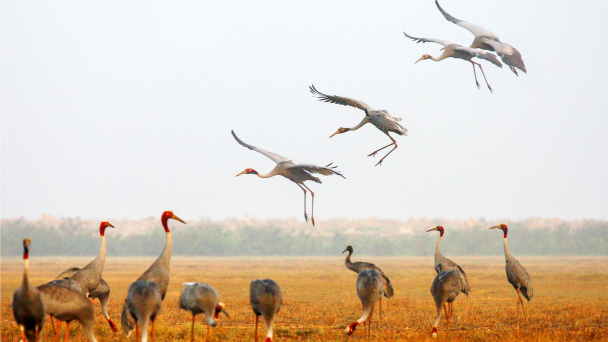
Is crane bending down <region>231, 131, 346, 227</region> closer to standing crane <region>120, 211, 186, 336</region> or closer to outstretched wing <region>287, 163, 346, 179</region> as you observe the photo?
outstretched wing <region>287, 163, 346, 179</region>

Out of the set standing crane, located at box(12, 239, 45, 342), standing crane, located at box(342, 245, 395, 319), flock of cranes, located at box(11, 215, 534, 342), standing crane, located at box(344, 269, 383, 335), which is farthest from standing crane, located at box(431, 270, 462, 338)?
standing crane, located at box(12, 239, 45, 342)

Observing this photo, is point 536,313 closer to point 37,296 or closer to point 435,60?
point 435,60

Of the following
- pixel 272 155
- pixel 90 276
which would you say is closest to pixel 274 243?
pixel 272 155

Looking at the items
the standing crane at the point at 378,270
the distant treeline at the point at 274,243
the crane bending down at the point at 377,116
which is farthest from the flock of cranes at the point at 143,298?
the distant treeline at the point at 274,243

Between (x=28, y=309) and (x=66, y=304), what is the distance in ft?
2.99

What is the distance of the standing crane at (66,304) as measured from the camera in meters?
8.77

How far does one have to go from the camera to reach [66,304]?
9.01 m

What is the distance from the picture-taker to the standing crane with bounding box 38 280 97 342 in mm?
8773

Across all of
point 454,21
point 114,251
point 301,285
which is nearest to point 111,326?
point 454,21

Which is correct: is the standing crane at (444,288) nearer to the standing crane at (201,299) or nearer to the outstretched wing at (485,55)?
the standing crane at (201,299)

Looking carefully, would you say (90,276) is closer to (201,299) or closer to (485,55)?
(201,299)

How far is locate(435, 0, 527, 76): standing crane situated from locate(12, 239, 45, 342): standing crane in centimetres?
908

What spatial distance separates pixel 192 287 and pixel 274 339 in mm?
2107

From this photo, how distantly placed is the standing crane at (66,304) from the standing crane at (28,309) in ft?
1.05
